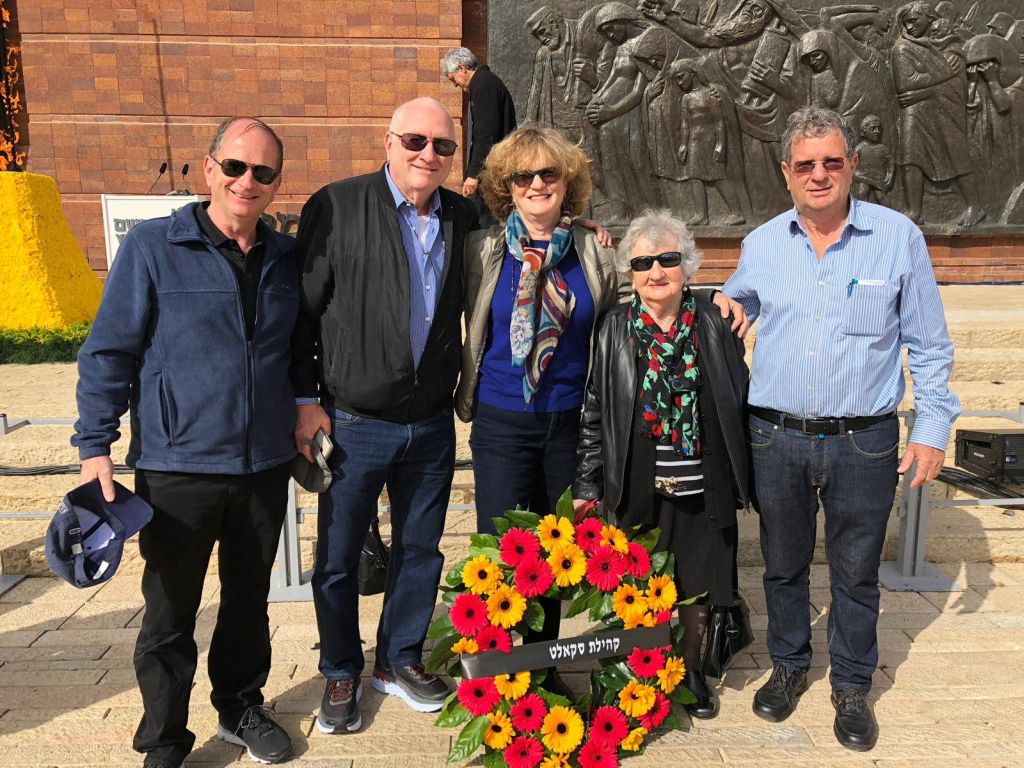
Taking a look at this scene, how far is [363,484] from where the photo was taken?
2.70 metres

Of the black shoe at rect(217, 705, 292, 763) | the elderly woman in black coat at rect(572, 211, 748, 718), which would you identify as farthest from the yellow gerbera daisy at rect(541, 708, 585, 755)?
the black shoe at rect(217, 705, 292, 763)

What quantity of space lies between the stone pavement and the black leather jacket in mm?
778

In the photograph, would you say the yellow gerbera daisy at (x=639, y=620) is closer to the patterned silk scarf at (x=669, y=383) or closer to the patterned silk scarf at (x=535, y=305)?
the patterned silk scarf at (x=669, y=383)

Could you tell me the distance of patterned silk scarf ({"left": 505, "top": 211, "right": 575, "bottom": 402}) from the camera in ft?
8.74

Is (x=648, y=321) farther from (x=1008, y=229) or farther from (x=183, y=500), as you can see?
(x=1008, y=229)

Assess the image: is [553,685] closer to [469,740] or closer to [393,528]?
[469,740]

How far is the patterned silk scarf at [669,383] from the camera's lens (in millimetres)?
2676

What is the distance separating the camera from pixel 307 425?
2.63 metres

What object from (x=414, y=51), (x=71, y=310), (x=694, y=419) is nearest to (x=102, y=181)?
(x=71, y=310)

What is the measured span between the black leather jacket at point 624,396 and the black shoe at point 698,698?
0.59 metres

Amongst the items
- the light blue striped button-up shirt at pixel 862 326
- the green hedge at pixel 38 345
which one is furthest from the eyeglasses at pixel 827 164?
the green hedge at pixel 38 345

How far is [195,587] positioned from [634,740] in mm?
1432

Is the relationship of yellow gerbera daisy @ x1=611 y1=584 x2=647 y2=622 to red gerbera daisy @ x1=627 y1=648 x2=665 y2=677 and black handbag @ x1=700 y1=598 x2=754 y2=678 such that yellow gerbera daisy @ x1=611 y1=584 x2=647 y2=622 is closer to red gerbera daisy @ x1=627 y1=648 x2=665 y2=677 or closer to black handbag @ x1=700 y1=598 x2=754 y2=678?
red gerbera daisy @ x1=627 y1=648 x2=665 y2=677

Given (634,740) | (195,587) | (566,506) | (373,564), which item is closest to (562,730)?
(634,740)
